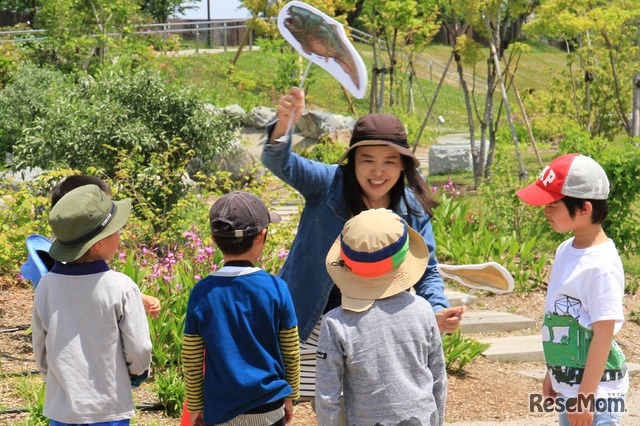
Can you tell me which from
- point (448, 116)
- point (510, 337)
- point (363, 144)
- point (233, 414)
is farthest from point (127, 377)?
point (448, 116)

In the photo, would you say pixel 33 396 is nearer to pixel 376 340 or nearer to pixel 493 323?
pixel 376 340

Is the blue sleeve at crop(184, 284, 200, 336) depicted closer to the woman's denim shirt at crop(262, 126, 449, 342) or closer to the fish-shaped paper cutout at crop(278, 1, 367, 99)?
the woman's denim shirt at crop(262, 126, 449, 342)

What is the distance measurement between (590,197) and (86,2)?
14802mm

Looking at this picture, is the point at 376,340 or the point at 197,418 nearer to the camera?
the point at 376,340

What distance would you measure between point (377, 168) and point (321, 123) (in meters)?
12.7

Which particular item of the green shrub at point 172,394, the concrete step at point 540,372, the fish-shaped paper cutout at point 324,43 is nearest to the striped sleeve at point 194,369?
the fish-shaped paper cutout at point 324,43

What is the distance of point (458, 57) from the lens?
12.6m

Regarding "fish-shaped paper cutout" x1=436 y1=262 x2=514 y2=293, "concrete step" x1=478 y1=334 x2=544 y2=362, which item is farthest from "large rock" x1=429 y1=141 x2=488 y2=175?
"fish-shaped paper cutout" x1=436 y1=262 x2=514 y2=293

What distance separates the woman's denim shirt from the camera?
3102 millimetres

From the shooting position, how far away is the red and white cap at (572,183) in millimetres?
2967

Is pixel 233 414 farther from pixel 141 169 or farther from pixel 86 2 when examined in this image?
pixel 86 2

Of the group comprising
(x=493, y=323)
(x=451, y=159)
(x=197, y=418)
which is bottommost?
(x=451, y=159)

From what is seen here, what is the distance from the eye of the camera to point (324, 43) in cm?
315

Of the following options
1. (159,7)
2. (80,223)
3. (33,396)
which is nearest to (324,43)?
(80,223)
